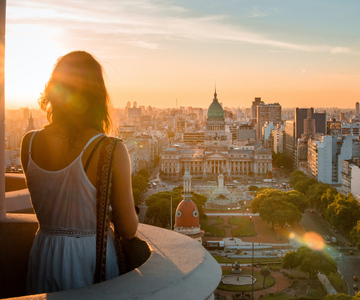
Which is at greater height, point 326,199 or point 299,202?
point 326,199

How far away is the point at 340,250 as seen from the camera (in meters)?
34.0

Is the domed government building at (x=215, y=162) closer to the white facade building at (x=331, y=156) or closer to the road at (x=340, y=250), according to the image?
the white facade building at (x=331, y=156)

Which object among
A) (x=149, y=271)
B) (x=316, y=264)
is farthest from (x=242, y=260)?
(x=149, y=271)

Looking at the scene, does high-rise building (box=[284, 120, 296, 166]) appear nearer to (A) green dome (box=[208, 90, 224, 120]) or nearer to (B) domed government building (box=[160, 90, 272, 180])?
(B) domed government building (box=[160, 90, 272, 180])

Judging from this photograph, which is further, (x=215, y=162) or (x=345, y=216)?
(x=215, y=162)

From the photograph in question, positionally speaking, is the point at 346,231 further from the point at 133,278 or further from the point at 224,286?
the point at 133,278

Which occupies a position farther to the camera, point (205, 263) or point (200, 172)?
point (200, 172)

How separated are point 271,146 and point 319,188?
2893 inches

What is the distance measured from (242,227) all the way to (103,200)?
3785 centimetres

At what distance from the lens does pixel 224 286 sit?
2639 centimetres

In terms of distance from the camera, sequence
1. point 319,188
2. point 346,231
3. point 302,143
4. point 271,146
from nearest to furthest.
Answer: point 346,231, point 319,188, point 302,143, point 271,146

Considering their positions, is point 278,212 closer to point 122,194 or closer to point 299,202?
→ point 299,202

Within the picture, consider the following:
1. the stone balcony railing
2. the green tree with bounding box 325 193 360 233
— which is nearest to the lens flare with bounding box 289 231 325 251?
the green tree with bounding box 325 193 360 233

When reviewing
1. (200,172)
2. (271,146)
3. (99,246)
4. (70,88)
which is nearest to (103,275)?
(99,246)
